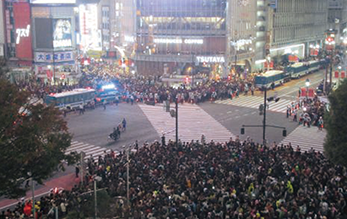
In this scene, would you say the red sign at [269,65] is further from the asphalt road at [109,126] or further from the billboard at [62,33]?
the asphalt road at [109,126]

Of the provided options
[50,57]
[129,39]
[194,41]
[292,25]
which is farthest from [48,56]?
[292,25]

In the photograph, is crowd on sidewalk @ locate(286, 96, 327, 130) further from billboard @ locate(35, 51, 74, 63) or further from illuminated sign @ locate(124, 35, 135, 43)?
illuminated sign @ locate(124, 35, 135, 43)

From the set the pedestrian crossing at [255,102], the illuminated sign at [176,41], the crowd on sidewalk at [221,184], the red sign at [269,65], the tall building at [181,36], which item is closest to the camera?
the crowd on sidewalk at [221,184]

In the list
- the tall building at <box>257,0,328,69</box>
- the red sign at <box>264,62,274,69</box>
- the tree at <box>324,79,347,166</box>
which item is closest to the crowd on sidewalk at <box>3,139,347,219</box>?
the tree at <box>324,79,347,166</box>

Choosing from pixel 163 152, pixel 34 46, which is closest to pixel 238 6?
pixel 34 46

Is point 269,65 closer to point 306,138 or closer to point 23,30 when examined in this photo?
point 23,30

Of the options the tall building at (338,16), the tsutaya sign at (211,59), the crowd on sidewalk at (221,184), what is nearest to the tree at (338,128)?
the crowd on sidewalk at (221,184)

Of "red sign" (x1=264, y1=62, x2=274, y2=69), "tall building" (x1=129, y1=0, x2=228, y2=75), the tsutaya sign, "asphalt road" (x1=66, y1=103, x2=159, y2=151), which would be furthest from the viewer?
"red sign" (x1=264, y1=62, x2=274, y2=69)
